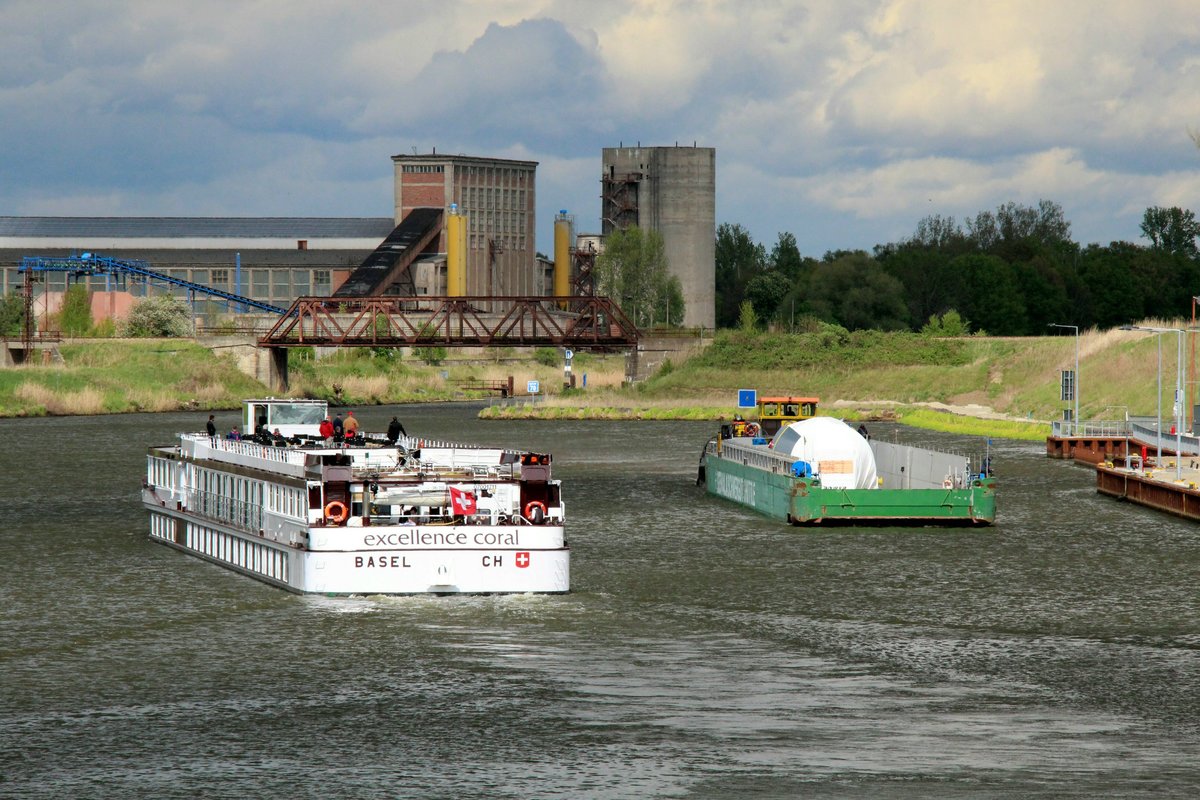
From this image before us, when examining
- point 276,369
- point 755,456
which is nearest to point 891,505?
point 755,456

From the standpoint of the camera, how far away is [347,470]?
42062mm

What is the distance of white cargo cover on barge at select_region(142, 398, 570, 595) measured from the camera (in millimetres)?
40938

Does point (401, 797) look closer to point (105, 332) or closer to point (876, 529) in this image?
point (876, 529)

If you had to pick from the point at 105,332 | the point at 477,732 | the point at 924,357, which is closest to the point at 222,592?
the point at 477,732

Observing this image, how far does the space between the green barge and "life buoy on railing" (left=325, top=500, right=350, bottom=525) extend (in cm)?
2252

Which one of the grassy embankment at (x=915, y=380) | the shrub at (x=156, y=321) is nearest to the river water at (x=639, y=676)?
the grassy embankment at (x=915, y=380)

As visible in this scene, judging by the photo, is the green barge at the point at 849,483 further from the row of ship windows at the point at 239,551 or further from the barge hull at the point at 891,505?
the row of ship windows at the point at 239,551

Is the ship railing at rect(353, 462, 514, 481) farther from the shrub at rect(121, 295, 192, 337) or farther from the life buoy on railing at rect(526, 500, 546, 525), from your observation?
the shrub at rect(121, 295, 192, 337)

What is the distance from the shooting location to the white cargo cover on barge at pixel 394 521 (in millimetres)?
40938

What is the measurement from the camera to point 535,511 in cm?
4244

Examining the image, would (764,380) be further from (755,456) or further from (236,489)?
(236,489)

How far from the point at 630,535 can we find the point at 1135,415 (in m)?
69.2

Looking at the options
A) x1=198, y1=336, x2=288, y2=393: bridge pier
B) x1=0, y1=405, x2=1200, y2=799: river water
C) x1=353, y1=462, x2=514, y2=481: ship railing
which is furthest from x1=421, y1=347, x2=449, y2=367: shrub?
x1=353, y1=462, x2=514, y2=481: ship railing

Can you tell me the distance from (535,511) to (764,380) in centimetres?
11760
